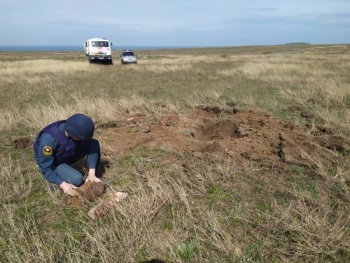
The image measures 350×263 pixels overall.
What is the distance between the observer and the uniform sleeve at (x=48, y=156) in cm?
344

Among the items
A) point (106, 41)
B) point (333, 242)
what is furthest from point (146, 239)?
point (106, 41)

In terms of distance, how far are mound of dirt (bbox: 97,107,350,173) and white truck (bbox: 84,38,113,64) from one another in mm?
21590

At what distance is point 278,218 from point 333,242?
56 centimetres

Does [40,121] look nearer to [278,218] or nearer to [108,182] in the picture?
[108,182]

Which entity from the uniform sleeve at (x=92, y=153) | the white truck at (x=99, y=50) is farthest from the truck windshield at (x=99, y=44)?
the uniform sleeve at (x=92, y=153)

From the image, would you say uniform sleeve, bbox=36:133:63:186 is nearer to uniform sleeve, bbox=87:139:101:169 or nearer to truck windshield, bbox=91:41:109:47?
uniform sleeve, bbox=87:139:101:169

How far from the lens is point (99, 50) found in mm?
27047

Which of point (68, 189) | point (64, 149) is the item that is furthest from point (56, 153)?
point (68, 189)

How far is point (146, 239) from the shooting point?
9.36ft

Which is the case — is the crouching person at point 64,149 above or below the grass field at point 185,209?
above

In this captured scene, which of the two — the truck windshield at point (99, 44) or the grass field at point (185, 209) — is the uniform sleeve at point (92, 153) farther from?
the truck windshield at point (99, 44)

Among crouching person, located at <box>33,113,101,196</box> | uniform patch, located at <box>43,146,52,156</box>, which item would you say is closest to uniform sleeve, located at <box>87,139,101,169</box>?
crouching person, located at <box>33,113,101,196</box>

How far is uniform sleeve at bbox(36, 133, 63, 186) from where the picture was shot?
3438mm

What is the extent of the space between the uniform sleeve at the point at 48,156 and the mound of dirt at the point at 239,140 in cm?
162
